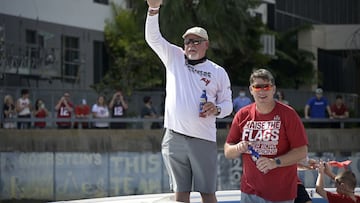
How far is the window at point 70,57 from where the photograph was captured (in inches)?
1088

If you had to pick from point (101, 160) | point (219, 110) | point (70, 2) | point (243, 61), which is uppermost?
point (70, 2)

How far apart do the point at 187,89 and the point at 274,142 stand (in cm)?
73

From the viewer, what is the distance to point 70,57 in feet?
92.2

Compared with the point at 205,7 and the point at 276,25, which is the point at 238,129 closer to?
the point at 205,7

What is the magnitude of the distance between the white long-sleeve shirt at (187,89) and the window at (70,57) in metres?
21.8

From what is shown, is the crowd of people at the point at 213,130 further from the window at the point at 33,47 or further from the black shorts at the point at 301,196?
the window at the point at 33,47

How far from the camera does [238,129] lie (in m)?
5.70

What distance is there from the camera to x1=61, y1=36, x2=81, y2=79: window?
27.6 m

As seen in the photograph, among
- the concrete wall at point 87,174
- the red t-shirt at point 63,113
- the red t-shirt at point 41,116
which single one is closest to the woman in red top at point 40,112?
the red t-shirt at point 41,116

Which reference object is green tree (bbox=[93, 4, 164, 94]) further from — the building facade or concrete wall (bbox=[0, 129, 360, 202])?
concrete wall (bbox=[0, 129, 360, 202])

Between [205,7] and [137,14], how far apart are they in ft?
7.57

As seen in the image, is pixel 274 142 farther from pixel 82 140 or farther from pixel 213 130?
pixel 82 140

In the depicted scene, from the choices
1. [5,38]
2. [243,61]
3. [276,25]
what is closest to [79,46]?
[5,38]

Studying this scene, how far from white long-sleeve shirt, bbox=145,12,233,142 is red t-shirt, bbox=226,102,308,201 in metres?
0.28
